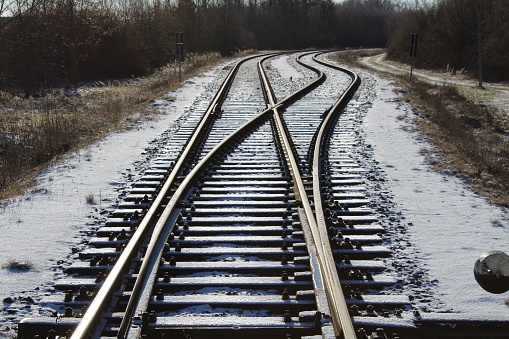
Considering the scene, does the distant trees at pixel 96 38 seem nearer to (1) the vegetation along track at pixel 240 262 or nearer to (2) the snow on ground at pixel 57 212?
(2) the snow on ground at pixel 57 212

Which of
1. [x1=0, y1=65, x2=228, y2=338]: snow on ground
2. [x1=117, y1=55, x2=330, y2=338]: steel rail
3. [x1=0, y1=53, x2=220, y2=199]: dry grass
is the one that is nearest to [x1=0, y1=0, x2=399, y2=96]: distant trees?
[x1=0, y1=53, x2=220, y2=199]: dry grass

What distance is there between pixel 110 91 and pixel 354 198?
17356 mm

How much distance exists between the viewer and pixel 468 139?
13.4 metres

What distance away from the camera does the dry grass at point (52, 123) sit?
1059 centimetres

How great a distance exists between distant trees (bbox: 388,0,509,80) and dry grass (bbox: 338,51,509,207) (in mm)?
12084

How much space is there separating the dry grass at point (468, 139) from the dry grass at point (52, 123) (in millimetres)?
6506

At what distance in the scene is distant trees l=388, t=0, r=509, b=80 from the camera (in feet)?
111

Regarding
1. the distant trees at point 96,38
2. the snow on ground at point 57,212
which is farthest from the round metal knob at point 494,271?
the distant trees at point 96,38

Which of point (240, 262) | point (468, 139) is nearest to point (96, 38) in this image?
point (468, 139)

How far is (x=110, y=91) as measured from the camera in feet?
77.3

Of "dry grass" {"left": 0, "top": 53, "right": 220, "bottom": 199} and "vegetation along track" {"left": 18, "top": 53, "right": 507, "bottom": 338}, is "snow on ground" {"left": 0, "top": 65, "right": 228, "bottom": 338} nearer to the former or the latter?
"vegetation along track" {"left": 18, "top": 53, "right": 507, "bottom": 338}

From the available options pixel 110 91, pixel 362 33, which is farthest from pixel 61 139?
pixel 362 33

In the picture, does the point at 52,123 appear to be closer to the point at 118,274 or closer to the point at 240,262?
the point at 240,262

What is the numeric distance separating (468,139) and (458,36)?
2994 cm
